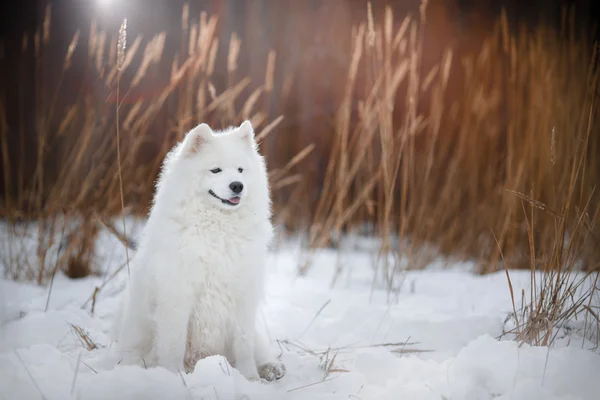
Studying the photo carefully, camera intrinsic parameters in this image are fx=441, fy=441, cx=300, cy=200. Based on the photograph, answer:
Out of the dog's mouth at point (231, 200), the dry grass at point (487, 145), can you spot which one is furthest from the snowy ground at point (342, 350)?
the dog's mouth at point (231, 200)

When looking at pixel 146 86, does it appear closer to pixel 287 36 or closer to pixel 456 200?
pixel 287 36

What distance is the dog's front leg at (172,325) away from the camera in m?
1.80

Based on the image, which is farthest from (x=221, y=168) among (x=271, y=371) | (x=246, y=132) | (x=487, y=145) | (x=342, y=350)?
(x=487, y=145)

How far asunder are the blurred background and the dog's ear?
1.96ft

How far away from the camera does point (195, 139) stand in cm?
202

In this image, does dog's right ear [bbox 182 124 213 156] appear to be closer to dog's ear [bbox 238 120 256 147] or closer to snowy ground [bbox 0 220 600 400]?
dog's ear [bbox 238 120 256 147]

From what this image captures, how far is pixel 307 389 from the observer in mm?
1769

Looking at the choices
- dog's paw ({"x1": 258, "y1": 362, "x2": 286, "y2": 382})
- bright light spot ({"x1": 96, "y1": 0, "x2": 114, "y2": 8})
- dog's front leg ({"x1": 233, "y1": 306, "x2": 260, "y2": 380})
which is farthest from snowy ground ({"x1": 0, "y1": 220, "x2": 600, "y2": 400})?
bright light spot ({"x1": 96, "y1": 0, "x2": 114, "y2": 8})

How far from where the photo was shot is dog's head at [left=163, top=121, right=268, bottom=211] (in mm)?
1929

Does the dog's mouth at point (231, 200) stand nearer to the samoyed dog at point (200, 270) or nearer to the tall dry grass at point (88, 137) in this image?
the samoyed dog at point (200, 270)

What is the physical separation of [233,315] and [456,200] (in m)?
2.68

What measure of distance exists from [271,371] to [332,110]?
14.1 feet

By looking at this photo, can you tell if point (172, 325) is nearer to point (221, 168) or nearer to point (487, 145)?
point (221, 168)

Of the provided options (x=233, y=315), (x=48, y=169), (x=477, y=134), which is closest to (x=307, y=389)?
(x=233, y=315)
